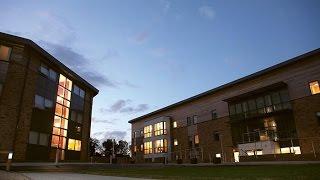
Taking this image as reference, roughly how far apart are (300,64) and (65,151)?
3420 cm

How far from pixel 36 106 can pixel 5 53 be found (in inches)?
286

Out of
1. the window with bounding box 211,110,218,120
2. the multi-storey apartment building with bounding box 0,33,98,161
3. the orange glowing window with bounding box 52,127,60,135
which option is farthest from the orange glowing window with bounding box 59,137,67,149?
the window with bounding box 211,110,218,120

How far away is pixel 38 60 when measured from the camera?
110 feet

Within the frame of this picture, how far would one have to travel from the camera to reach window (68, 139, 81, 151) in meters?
40.0

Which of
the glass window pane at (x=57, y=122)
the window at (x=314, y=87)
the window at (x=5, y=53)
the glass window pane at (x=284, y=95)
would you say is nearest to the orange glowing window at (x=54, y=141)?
the glass window pane at (x=57, y=122)

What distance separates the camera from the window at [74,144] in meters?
40.0

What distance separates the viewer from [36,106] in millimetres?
32938

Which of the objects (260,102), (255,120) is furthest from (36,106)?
(260,102)

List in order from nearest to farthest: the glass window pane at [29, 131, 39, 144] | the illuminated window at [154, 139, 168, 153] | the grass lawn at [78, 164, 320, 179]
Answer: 1. the grass lawn at [78, 164, 320, 179]
2. the glass window pane at [29, 131, 39, 144]
3. the illuminated window at [154, 139, 168, 153]

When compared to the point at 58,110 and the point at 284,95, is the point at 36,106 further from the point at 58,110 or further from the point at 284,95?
the point at 284,95

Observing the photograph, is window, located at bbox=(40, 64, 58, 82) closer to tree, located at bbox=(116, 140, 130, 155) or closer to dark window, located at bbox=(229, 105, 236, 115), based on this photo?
dark window, located at bbox=(229, 105, 236, 115)

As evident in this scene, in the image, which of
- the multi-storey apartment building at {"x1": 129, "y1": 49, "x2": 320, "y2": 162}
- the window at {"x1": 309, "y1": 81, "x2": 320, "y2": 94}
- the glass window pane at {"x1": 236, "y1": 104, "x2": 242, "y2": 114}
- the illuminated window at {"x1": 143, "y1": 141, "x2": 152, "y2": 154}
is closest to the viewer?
the window at {"x1": 309, "y1": 81, "x2": 320, "y2": 94}

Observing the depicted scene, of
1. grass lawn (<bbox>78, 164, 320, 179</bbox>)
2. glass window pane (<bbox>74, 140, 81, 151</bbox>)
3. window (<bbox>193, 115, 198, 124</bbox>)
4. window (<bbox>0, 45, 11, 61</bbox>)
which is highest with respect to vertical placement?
window (<bbox>0, 45, 11, 61</bbox>)

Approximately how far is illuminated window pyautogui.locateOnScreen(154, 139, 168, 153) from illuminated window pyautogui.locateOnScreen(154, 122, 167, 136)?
5.32 feet
